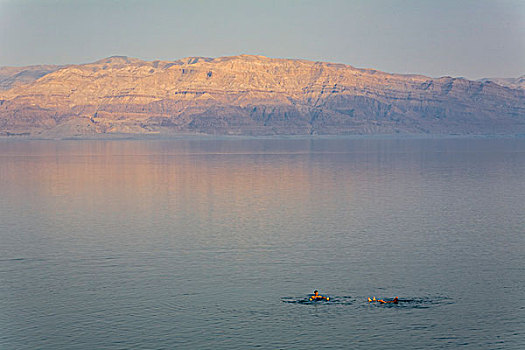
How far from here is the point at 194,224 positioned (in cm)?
7850

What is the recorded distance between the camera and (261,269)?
5684 centimetres

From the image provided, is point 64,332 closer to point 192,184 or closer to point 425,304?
point 425,304

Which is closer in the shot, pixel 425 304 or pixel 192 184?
pixel 425 304

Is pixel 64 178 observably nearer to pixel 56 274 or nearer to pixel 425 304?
pixel 56 274

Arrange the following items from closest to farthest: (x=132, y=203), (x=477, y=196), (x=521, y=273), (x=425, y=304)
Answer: (x=425, y=304) < (x=521, y=273) < (x=132, y=203) < (x=477, y=196)

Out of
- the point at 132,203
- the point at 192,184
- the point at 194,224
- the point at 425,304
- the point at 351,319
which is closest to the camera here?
the point at 351,319

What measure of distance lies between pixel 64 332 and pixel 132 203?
54.4 m

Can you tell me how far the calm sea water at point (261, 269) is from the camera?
43156 millimetres

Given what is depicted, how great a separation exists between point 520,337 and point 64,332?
27.2m

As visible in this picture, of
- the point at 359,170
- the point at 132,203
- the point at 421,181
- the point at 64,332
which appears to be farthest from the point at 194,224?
the point at 359,170

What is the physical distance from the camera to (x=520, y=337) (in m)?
42.3

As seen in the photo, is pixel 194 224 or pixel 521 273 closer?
pixel 521 273

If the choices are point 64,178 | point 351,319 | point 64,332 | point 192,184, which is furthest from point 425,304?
point 64,178

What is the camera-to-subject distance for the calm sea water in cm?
Answer: 4316
